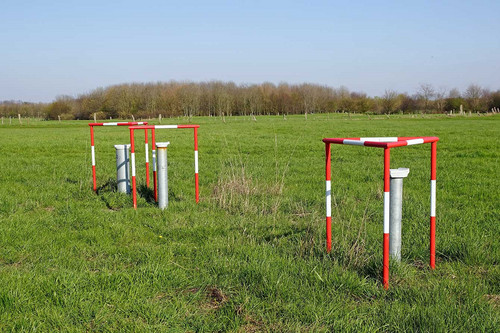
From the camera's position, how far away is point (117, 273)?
15.4 feet

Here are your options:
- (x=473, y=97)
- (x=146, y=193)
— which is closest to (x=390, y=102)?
(x=473, y=97)

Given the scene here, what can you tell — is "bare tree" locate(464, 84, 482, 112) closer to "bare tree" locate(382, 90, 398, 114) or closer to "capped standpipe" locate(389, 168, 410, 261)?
"bare tree" locate(382, 90, 398, 114)

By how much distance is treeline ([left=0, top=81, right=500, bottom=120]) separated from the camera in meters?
96.4

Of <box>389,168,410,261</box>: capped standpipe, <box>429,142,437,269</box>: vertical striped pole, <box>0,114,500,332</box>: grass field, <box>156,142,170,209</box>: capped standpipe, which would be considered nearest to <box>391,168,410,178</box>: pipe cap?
<box>389,168,410,261</box>: capped standpipe

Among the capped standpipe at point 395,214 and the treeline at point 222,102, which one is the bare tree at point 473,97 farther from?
the capped standpipe at point 395,214

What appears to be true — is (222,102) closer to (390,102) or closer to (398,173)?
(390,102)

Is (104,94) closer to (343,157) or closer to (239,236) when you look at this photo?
(343,157)

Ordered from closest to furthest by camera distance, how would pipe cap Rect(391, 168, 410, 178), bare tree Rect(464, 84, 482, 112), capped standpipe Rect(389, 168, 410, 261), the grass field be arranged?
the grass field < pipe cap Rect(391, 168, 410, 178) < capped standpipe Rect(389, 168, 410, 261) < bare tree Rect(464, 84, 482, 112)

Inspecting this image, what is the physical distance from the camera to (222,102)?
10581 centimetres

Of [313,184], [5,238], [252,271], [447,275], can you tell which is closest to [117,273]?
[252,271]

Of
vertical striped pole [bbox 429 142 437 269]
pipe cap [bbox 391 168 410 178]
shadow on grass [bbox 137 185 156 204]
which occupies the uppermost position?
pipe cap [bbox 391 168 410 178]

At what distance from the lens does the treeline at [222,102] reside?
96.4 metres

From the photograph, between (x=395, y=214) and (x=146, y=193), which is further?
(x=146, y=193)

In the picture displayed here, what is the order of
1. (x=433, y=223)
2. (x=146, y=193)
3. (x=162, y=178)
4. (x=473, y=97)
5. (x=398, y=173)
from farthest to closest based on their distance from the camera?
(x=473, y=97)
(x=146, y=193)
(x=162, y=178)
(x=433, y=223)
(x=398, y=173)
